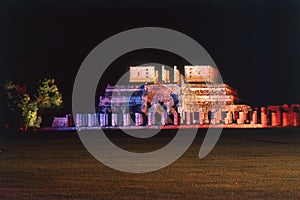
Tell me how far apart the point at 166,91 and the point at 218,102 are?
3.51 meters

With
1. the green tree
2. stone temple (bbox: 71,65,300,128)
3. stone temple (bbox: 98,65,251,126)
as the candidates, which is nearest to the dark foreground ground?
the green tree

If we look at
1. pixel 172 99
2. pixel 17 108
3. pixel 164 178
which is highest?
pixel 172 99

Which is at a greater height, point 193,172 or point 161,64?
point 161,64

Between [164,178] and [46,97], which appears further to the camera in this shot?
[46,97]

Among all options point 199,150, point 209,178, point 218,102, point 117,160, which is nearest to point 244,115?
point 218,102

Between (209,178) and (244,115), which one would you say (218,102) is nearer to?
(244,115)

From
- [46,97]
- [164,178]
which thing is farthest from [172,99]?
[164,178]

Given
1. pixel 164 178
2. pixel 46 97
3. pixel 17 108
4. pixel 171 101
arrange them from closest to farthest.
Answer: pixel 164 178 < pixel 17 108 < pixel 46 97 < pixel 171 101

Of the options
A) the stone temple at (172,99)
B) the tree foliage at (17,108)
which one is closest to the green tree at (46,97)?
the tree foliage at (17,108)

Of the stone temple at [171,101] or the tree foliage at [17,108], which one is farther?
the stone temple at [171,101]

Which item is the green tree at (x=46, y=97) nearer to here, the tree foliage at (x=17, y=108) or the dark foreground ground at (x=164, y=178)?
the tree foliage at (x=17, y=108)

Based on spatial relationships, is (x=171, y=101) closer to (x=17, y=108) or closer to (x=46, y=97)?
(x=46, y=97)

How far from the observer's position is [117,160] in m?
13.1

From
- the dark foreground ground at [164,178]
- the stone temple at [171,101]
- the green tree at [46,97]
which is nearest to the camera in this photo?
the dark foreground ground at [164,178]
